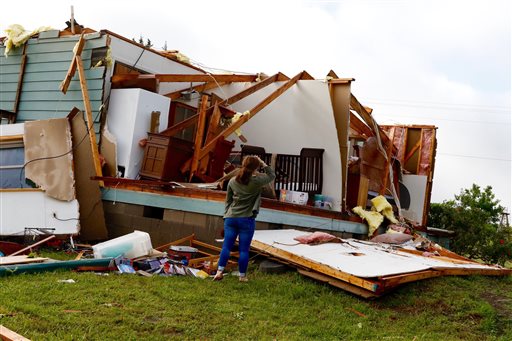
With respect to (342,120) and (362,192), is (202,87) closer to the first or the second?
(342,120)

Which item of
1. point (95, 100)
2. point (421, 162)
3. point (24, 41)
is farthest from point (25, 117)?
point (421, 162)

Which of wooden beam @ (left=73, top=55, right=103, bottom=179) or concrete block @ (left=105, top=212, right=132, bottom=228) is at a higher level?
wooden beam @ (left=73, top=55, right=103, bottom=179)

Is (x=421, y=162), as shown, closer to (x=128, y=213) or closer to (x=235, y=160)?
(x=235, y=160)

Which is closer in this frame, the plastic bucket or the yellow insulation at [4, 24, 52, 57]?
the plastic bucket

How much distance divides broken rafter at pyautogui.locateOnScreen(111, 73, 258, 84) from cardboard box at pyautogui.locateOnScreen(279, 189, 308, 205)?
3368mm

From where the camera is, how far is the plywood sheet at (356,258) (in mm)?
6332

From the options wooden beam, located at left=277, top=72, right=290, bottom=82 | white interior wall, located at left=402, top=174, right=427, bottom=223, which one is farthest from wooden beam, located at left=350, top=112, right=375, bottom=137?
white interior wall, located at left=402, top=174, right=427, bottom=223

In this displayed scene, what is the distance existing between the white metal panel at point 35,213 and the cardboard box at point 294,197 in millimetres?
4091

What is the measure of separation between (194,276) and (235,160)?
558 cm

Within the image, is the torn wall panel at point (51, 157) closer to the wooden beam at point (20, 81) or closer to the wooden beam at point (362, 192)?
the wooden beam at point (20, 81)

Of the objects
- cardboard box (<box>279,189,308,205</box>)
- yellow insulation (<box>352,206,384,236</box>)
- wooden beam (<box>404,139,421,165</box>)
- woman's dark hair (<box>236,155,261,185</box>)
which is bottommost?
yellow insulation (<box>352,206,384,236</box>)

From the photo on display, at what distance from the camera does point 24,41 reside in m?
12.6

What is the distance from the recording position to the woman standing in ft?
21.6

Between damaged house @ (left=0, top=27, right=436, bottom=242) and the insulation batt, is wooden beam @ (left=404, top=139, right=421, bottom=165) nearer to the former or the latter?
damaged house @ (left=0, top=27, right=436, bottom=242)
